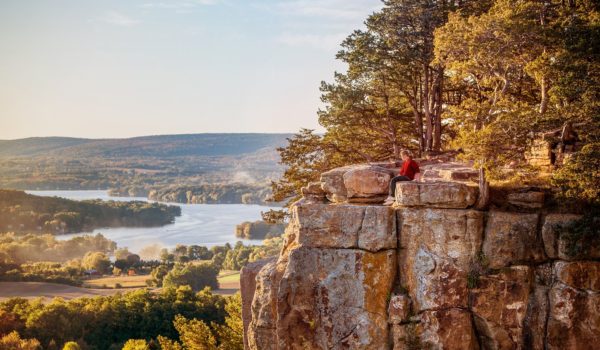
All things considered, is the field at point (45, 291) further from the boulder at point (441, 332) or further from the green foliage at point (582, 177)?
the green foliage at point (582, 177)

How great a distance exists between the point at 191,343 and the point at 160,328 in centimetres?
2059

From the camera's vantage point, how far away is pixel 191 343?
22859mm

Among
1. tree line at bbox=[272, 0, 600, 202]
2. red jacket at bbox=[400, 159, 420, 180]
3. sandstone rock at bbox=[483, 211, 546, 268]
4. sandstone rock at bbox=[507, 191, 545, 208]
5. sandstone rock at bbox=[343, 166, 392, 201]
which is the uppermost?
tree line at bbox=[272, 0, 600, 202]

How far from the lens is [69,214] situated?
11331cm

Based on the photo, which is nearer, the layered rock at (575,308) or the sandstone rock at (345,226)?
the layered rock at (575,308)

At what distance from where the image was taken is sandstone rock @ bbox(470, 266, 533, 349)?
12992mm

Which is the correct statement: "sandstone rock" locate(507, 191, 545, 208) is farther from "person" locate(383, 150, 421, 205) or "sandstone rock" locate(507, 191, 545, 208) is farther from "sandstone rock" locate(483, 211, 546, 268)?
"person" locate(383, 150, 421, 205)

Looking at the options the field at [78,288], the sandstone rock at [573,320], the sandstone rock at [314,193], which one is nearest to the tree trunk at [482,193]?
the sandstone rock at [573,320]

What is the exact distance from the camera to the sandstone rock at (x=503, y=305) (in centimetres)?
1299

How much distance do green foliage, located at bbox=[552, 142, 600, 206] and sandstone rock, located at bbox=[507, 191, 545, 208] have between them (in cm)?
76

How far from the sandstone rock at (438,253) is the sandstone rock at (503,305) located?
453 mm

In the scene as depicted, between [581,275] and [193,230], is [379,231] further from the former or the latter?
[193,230]

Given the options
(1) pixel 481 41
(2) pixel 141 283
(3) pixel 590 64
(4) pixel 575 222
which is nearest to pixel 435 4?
(1) pixel 481 41

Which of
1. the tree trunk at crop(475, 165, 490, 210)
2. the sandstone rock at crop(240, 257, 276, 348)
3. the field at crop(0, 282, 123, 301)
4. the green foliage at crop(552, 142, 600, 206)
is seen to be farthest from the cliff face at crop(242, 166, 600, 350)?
the field at crop(0, 282, 123, 301)
